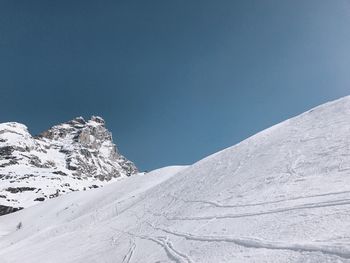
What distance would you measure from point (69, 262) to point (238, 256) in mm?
8769

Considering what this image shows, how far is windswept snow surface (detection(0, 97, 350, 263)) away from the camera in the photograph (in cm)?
751

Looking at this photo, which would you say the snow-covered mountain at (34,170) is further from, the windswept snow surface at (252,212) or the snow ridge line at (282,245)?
the snow ridge line at (282,245)

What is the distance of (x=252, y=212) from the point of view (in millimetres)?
10711

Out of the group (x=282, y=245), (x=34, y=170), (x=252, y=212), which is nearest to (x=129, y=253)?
(x=252, y=212)

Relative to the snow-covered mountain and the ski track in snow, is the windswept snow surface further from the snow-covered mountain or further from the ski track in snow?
the snow-covered mountain

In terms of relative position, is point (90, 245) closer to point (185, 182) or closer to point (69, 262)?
point (69, 262)

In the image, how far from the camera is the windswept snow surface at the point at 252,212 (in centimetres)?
751

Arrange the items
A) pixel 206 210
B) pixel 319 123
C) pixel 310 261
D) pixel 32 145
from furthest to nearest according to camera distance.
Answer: pixel 32 145 → pixel 319 123 → pixel 206 210 → pixel 310 261

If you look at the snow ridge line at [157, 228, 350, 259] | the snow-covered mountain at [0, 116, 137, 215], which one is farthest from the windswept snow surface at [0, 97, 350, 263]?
the snow-covered mountain at [0, 116, 137, 215]

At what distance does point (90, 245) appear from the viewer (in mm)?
16453

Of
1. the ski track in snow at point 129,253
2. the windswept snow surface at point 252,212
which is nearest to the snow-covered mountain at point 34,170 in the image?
the windswept snow surface at point 252,212

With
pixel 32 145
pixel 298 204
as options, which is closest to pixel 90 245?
pixel 298 204

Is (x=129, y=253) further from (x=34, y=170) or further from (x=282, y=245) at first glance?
(x=34, y=170)

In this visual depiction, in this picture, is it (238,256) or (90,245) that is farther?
(90,245)
